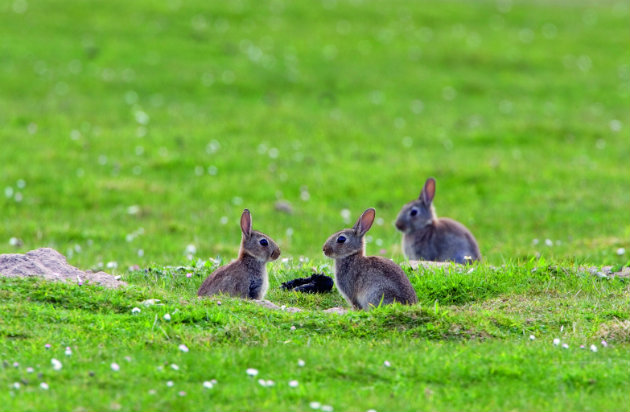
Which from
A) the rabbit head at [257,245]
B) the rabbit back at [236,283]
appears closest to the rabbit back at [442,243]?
the rabbit head at [257,245]

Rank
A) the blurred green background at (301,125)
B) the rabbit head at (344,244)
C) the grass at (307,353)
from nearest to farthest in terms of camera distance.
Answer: the grass at (307,353) < the rabbit head at (344,244) < the blurred green background at (301,125)

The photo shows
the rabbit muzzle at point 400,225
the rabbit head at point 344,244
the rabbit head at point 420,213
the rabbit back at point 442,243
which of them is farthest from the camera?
the rabbit muzzle at point 400,225

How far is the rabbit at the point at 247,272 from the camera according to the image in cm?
1173

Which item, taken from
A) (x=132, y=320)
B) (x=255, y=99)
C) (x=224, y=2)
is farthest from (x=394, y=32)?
(x=132, y=320)

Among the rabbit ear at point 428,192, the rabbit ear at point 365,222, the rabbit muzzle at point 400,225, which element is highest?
the rabbit ear at point 428,192

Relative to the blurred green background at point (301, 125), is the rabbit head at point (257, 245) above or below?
below

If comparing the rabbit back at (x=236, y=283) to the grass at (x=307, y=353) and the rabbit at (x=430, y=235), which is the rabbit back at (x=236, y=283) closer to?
the grass at (x=307, y=353)

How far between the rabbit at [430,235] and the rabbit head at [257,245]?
14.0 feet

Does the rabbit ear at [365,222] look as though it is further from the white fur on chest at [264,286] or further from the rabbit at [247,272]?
the white fur on chest at [264,286]

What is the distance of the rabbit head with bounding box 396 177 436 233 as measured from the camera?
53.5 feet

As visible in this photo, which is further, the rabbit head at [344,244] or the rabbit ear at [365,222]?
the rabbit ear at [365,222]

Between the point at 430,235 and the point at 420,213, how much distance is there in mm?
477

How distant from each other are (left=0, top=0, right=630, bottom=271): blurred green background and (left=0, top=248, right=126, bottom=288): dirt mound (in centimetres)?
352

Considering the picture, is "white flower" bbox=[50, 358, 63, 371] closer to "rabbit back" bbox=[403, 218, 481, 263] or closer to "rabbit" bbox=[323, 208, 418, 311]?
"rabbit" bbox=[323, 208, 418, 311]
